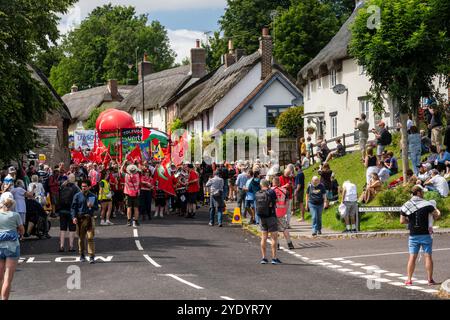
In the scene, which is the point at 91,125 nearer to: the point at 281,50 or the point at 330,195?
the point at 281,50

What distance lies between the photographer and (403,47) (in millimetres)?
30688

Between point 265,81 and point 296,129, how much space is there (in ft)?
20.0

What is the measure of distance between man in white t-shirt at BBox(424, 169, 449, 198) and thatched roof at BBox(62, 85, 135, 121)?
8284 centimetres

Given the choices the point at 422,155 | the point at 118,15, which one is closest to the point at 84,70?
the point at 118,15

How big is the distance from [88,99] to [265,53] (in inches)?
1865

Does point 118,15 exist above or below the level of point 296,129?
above

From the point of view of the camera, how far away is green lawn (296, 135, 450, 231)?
28039 millimetres

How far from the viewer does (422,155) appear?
34.7 m

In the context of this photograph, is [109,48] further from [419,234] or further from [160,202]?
[419,234]

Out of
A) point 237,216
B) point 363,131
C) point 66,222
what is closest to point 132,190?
point 237,216

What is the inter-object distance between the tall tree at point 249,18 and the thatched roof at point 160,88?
5642 millimetres

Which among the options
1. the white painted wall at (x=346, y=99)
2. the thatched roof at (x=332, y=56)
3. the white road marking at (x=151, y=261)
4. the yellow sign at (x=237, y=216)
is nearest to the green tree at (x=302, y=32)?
the thatched roof at (x=332, y=56)

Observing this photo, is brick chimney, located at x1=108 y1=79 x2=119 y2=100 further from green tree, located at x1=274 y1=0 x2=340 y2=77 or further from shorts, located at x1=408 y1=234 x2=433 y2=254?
shorts, located at x1=408 y1=234 x2=433 y2=254
